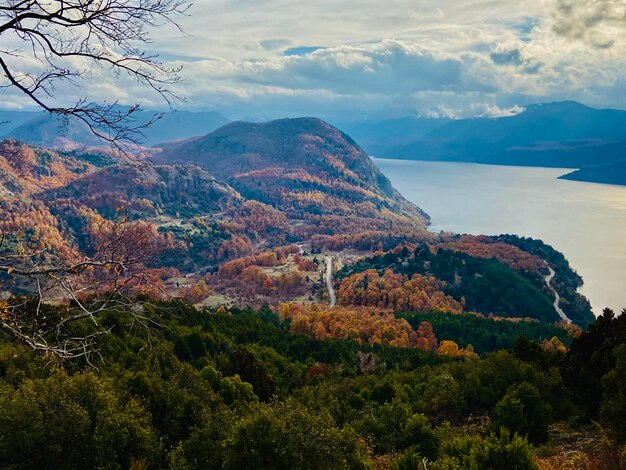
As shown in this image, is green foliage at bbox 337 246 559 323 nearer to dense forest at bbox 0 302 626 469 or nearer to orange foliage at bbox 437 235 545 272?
orange foliage at bbox 437 235 545 272

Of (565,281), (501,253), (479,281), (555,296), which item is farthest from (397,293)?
(565,281)

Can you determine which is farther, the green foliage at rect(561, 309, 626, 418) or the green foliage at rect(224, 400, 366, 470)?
the green foliage at rect(561, 309, 626, 418)

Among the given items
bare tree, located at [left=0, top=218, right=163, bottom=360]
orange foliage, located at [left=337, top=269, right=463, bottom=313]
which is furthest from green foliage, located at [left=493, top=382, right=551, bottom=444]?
orange foliage, located at [left=337, top=269, right=463, bottom=313]

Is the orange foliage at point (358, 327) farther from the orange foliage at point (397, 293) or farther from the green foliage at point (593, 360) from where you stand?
the green foliage at point (593, 360)

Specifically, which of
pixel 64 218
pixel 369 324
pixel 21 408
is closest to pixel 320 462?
pixel 21 408

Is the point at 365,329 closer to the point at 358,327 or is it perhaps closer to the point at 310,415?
the point at 358,327

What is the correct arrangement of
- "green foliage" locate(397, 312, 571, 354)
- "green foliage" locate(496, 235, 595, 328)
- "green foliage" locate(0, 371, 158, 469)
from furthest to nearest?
1. "green foliage" locate(496, 235, 595, 328)
2. "green foliage" locate(397, 312, 571, 354)
3. "green foliage" locate(0, 371, 158, 469)
